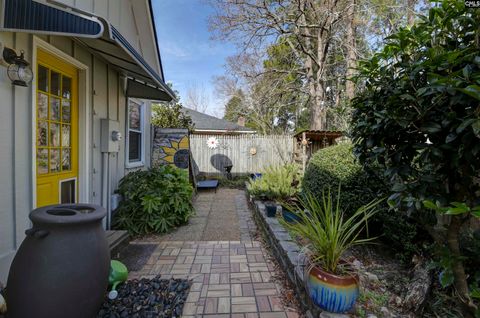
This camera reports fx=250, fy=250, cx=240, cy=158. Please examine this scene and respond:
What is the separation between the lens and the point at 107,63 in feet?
13.1

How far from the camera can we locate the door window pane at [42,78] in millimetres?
2709

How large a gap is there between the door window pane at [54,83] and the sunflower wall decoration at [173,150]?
3.62m

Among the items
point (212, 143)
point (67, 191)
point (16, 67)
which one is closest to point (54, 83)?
point (16, 67)

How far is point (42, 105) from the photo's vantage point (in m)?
2.77

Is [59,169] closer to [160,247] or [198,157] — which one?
[160,247]

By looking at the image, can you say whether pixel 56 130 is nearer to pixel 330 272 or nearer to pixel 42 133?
pixel 42 133

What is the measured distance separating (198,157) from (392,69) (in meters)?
8.97

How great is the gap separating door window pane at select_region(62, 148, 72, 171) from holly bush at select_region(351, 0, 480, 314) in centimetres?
344

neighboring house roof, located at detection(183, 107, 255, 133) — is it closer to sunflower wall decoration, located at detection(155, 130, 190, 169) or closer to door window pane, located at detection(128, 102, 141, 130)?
sunflower wall decoration, located at detection(155, 130, 190, 169)

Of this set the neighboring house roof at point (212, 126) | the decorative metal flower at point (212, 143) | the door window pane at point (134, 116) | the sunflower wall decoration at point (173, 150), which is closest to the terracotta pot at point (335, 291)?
the door window pane at point (134, 116)

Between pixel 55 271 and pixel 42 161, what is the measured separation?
1.60 m

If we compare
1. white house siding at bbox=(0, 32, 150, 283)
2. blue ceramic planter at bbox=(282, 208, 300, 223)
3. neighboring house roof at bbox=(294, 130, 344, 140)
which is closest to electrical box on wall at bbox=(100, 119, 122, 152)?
white house siding at bbox=(0, 32, 150, 283)

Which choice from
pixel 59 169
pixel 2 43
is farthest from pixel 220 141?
pixel 2 43

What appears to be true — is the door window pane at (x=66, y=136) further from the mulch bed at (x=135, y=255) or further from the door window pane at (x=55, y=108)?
the mulch bed at (x=135, y=255)
